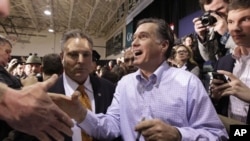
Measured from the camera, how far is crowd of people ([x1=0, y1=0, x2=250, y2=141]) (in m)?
1.15

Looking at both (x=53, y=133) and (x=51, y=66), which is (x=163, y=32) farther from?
(x=51, y=66)

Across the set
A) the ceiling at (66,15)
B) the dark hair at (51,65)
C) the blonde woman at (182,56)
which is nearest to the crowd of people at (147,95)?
the dark hair at (51,65)

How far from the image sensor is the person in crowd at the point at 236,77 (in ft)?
4.80

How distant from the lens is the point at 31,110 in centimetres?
108

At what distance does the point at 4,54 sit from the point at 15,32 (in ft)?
50.2

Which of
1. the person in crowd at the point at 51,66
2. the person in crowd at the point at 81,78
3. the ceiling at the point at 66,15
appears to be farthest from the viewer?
the ceiling at the point at 66,15

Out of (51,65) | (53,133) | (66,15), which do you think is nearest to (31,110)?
(53,133)

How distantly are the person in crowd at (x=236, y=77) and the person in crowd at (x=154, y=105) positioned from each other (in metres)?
0.12

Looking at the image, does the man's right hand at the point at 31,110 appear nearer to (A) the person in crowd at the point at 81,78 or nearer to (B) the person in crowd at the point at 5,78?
(B) the person in crowd at the point at 5,78

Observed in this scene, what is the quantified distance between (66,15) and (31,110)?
1418cm

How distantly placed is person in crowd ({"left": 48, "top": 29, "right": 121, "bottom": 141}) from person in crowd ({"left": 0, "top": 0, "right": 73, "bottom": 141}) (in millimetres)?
787

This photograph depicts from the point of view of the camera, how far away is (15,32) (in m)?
17.4

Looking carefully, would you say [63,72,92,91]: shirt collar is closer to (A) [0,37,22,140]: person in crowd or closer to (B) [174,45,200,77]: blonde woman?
(A) [0,37,22,140]: person in crowd

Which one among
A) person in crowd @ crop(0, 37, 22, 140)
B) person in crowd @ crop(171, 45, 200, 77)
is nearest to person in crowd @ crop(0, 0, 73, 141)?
person in crowd @ crop(0, 37, 22, 140)
